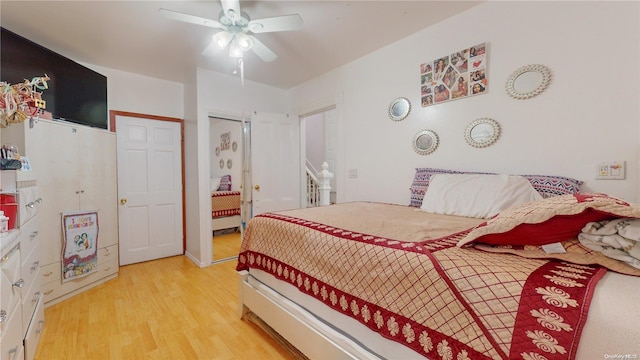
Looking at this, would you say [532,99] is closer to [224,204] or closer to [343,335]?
[343,335]

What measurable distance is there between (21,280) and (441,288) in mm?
2090

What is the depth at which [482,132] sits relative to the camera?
2.03 metres

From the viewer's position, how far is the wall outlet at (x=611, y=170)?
149cm

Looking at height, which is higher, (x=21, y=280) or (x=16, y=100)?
(x=16, y=100)

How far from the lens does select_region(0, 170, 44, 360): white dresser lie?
118cm

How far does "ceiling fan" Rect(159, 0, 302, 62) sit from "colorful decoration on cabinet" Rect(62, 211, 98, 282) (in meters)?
2.01

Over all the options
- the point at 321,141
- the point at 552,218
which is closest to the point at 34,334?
the point at 552,218

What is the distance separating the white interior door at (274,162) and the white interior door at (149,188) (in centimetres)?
110

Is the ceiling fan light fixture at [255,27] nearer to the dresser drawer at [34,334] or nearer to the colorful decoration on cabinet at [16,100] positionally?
the colorful decoration on cabinet at [16,100]

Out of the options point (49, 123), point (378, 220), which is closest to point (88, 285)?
point (49, 123)

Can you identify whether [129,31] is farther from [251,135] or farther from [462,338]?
[462,338]

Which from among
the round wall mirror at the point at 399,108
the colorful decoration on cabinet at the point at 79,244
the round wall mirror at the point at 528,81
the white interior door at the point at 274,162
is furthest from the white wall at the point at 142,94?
the round wall mirror at the point at 528,81

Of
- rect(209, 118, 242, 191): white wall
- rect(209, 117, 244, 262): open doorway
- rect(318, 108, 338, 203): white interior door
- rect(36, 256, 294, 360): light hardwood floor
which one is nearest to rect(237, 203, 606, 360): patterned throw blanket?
rect(36, 256, 294, 360): light hardwood floor

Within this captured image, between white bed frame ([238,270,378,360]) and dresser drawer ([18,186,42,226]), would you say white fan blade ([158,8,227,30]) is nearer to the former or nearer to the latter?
dresser drawer ([18,186,42,226])
